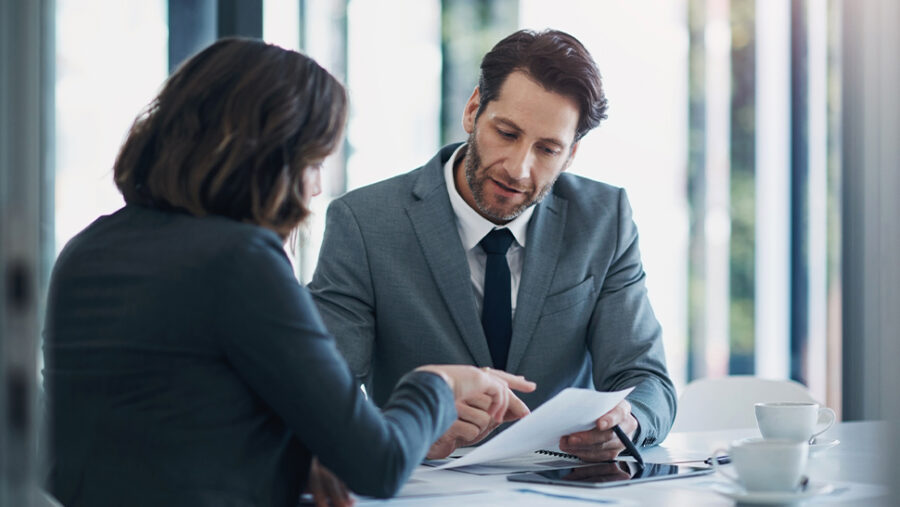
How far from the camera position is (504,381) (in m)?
1.37

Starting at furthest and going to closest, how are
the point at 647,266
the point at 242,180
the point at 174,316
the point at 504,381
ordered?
the point at 647,266 → the point at 504,381 → the point at 242,180 → the point at 174,316

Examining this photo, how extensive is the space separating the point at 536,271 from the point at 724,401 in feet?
2.68

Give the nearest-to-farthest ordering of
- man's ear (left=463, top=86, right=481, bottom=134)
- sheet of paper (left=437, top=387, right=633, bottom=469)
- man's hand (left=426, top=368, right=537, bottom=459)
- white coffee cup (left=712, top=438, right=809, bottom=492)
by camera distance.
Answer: white coffee cup (left=712, top=438, right=809, bottom=492) → sheet of paper (left=437, top=387, right=633, bottom=469) → man's hand (left=426, top=368, right=537, bottom=459) → man's ear (left=463, top=86, right=481, bottom=134)

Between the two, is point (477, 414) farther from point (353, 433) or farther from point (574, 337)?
point (574, 337)

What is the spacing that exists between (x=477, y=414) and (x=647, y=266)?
2905mm

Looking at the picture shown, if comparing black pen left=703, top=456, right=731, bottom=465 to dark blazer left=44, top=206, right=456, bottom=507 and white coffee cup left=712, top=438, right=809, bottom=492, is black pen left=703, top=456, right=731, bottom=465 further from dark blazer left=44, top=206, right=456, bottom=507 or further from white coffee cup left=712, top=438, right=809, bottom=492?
dark blazer left=44, top=206, right=456, bottom=507

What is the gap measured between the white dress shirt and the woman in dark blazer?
91 centimetres

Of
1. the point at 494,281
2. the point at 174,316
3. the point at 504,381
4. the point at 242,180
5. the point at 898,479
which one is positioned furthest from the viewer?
the point at 494,281

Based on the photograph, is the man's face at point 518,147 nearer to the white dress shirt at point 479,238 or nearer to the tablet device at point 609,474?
the white dress shirt at point 479,238

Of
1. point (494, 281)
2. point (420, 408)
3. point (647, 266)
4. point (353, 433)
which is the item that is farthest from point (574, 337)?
point (647, 266)

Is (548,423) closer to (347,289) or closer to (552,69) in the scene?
(347,289)

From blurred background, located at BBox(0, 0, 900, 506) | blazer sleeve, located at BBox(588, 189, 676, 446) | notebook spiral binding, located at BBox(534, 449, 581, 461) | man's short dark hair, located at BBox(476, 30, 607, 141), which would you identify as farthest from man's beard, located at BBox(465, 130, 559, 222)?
blurred background, located at BBox(0, 0, 900, 506)

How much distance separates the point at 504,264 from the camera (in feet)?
6.65

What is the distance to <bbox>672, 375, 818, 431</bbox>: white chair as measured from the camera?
8.08 ft
